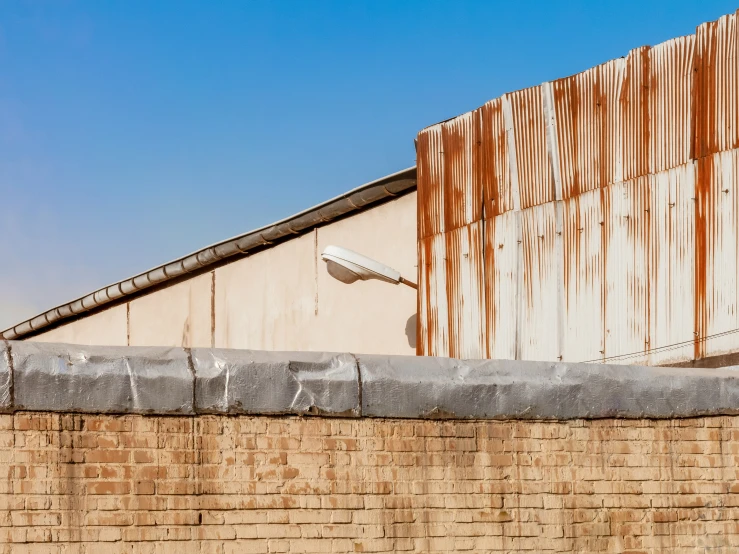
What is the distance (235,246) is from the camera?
17188 mm

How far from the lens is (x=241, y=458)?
22.4 ft

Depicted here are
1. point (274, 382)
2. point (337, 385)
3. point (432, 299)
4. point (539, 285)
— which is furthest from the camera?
point (432, 299)

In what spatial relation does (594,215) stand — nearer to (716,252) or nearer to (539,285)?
(539,285)

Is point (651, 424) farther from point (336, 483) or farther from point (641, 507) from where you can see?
point (336, 483)

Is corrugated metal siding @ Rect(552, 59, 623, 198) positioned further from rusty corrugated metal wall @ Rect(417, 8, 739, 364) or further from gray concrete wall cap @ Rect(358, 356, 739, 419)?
gray concrete wall cap @ Rect(358, 356, 739, 419)

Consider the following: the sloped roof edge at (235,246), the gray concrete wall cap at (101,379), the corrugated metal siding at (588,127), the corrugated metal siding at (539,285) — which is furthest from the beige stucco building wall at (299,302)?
the gray concrete wall cap at (101,379)

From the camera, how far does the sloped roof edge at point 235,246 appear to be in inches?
594

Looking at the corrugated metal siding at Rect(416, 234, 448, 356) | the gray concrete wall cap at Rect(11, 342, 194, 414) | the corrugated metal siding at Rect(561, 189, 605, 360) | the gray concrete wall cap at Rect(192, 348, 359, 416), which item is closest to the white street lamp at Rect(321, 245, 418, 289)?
the corrugated metal siding at Rect(416, 234, 448, 356)

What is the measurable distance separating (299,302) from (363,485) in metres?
9.47

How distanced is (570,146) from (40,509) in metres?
7.34

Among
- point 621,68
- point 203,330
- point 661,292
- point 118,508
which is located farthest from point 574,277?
point 203,330

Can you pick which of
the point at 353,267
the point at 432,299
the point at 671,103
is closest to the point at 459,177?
the point at 432,299

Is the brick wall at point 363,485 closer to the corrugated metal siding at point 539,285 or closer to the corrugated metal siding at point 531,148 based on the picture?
→ the corrugated metal siding at point 539,285

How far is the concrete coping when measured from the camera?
254 inches
